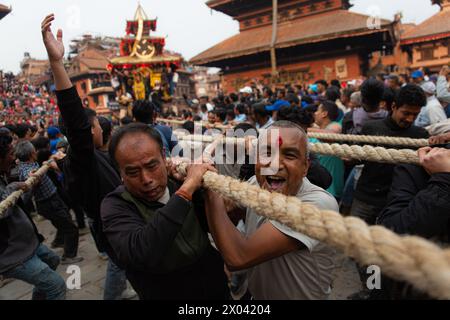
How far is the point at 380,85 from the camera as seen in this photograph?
10.8 ft

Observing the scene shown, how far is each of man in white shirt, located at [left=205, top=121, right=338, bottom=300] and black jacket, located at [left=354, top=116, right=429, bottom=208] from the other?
1.48 meters

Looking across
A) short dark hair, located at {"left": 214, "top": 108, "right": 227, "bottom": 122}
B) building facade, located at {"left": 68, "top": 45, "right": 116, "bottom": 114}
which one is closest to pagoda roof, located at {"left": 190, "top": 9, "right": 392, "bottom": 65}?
short dark hair, located at {"left": 214, "top": 108, "right": 227, "bottom": 122}

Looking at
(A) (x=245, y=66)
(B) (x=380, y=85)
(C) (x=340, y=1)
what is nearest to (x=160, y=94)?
(A) (x=245, y=66)

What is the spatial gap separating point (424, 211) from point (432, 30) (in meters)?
20.7

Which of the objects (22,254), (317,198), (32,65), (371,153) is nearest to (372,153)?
(371,153)

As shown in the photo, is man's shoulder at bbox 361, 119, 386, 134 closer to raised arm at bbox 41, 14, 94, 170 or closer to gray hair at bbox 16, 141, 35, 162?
raised arm at bbox 41, 14, 94, 170

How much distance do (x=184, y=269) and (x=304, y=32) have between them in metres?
15.3

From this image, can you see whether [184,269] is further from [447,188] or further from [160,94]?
[160,94]

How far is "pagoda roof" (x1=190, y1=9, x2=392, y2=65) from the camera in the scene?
1266 cm

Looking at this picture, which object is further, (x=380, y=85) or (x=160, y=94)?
(x=160, y=94)

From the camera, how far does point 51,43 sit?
6.06 ft

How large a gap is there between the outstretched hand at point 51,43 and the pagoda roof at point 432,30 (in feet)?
66.4

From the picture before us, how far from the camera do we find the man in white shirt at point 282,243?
1220mm

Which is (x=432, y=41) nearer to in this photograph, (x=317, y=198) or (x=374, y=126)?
(x=374, y=126)
